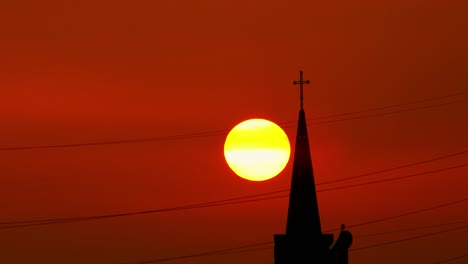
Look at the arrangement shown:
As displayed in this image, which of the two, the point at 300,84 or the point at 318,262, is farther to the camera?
the point at 300,84

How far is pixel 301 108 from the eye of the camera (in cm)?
6012

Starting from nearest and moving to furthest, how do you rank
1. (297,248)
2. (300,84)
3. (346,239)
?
(346,239), (297,248), (300,84)

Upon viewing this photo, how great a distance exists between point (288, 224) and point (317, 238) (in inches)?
61.9

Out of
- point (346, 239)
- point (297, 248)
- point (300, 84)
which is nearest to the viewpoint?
point (346, 239)

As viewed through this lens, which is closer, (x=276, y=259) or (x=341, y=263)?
(x=341, y=263)

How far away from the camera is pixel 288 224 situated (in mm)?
57344

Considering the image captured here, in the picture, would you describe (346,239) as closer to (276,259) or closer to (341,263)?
(341,263)

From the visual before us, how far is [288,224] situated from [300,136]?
15.0 feet

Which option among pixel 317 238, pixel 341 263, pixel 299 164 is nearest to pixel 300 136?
pixel 299 164

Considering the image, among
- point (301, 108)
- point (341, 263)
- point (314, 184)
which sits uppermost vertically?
point (301, 108)

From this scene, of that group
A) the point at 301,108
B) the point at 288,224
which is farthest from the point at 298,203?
the point at 301,108

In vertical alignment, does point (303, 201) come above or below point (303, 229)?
above

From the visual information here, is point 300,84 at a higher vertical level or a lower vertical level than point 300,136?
higher

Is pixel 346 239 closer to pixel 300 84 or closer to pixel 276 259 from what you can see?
pixel 276 259
